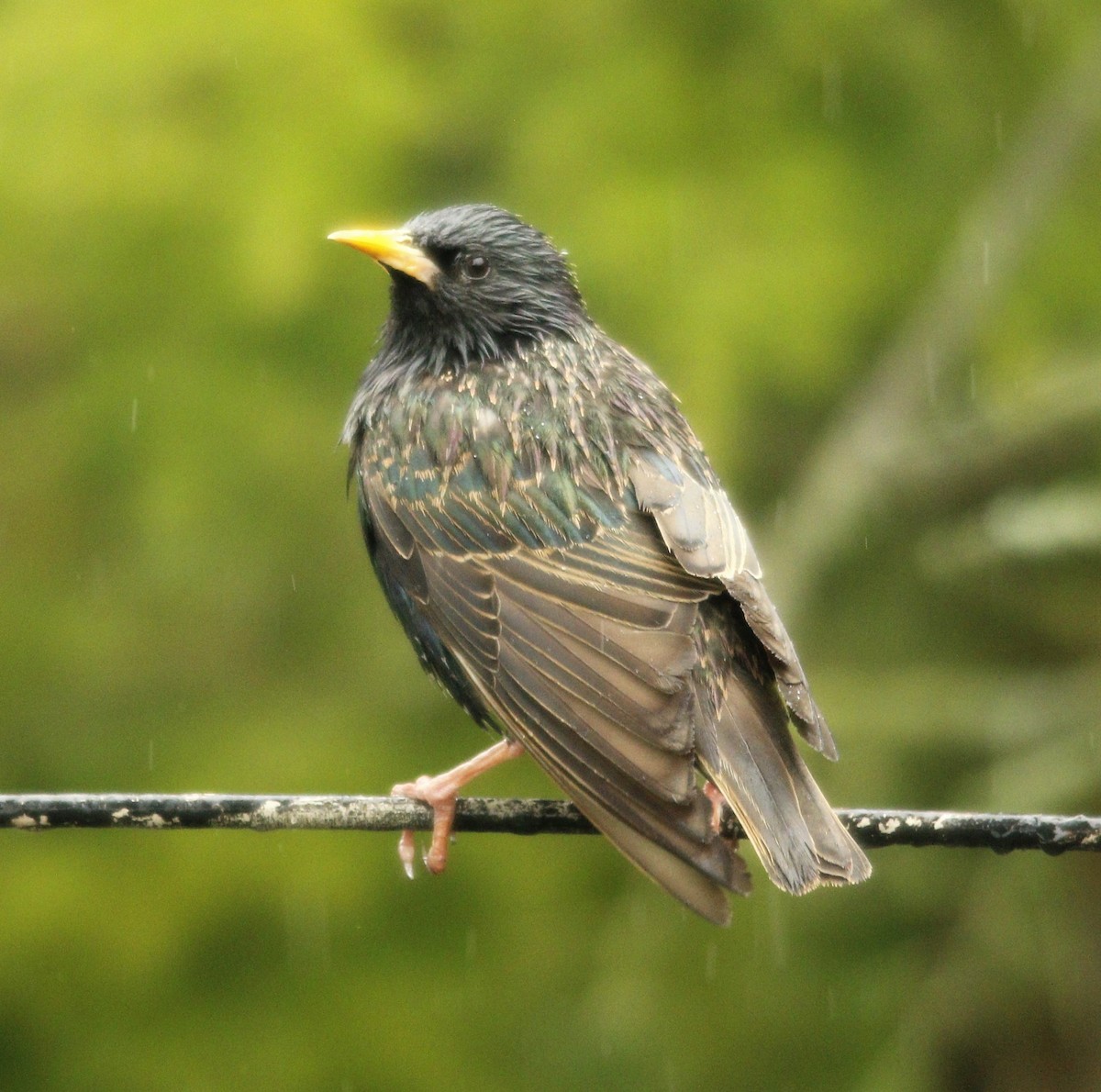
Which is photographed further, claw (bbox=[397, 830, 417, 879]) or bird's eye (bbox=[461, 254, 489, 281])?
bird's eye (bbox=[461, 254, 489, 281])

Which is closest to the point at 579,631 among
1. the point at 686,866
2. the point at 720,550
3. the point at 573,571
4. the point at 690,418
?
the point at 573,571

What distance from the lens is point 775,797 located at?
12.8 feet

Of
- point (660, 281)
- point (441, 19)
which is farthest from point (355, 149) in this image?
point (660, 281)

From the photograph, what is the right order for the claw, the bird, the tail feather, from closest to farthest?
the tail feather < the bird < the claw

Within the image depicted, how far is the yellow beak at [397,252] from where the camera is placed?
16.1 feet

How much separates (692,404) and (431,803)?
2352 millimetres

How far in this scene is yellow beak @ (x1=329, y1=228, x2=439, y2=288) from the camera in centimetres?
490

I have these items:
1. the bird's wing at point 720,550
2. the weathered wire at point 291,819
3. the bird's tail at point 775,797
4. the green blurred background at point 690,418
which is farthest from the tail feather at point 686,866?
the green blurred background at point 690,418

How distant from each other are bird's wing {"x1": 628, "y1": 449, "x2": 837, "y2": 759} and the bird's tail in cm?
9

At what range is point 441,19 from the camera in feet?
21.0

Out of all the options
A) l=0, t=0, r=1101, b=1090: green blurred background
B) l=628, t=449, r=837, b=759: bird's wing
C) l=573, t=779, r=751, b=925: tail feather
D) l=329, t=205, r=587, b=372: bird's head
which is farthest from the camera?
l=0, t=0, r=1101, b=1090: green blurred background

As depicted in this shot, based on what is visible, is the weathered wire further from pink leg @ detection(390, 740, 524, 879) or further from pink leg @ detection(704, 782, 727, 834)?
pink leg @ detection(390, 740, 524, 879)

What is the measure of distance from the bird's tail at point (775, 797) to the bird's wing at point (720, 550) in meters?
A: 0.09

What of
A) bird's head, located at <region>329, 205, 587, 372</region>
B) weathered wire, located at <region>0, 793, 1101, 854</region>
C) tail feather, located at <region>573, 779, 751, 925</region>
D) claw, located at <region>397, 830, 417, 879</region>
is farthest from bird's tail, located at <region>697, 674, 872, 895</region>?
bird's head, located at <region>329, 205, 587, 372</region>
